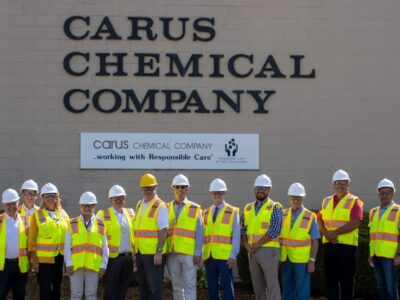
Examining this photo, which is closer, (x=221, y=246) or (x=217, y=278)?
(x=221, y=246)

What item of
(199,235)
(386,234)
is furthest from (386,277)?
(199,235)

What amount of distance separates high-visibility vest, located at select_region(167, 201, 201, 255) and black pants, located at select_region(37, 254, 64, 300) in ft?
5.09

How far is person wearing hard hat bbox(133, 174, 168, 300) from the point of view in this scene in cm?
1064

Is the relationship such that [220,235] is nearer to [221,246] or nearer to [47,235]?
[221,246]

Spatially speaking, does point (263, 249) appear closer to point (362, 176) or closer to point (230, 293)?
point (230, 293)

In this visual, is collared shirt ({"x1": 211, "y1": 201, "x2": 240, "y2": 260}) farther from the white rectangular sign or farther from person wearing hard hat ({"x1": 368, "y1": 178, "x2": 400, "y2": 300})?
the white rectangular sign

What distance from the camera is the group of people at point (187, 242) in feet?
34.7

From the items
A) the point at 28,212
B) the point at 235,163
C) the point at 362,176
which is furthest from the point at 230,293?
the point at 362,176

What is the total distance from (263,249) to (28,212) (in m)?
3.43

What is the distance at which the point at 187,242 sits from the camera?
→ 10.8 metres

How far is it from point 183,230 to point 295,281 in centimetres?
173

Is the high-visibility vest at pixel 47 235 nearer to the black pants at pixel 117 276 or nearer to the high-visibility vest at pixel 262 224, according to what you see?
the black pants at pixel 117 276

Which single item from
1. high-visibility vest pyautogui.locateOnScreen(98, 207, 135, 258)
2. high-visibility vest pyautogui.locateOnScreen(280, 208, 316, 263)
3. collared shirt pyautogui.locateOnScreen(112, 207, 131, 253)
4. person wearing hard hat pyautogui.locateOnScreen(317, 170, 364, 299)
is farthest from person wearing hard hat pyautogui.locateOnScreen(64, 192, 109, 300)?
person wearing hard hat pyautogui.locateOnScreen(317, 170, 364, 299)

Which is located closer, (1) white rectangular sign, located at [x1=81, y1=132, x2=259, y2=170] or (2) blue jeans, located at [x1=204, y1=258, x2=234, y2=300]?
(2) blue jeans, located at [x1=204, y1=258, x2=234, y2=300]
